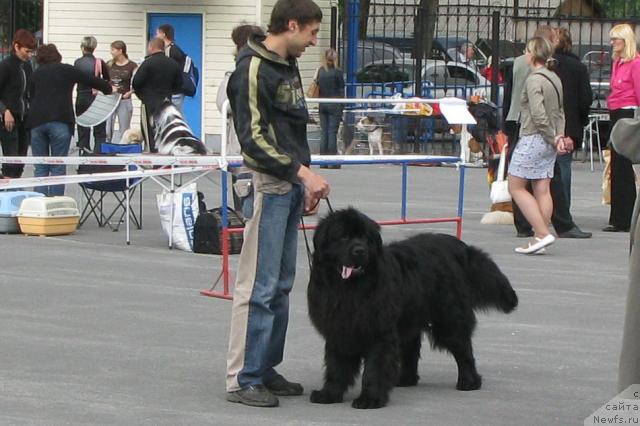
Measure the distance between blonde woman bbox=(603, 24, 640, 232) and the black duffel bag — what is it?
4141mm

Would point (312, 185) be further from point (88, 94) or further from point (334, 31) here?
point (334, 31)

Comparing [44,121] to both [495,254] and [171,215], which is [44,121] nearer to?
[171,215]

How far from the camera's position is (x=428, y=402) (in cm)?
689

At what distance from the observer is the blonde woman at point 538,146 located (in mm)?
12070

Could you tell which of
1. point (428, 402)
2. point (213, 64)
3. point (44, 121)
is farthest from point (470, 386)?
point (213, 64)

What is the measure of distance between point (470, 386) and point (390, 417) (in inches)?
30.9

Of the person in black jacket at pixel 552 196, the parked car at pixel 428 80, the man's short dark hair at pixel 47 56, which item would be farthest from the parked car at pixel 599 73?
the man's short dark hair at pixel 47 56

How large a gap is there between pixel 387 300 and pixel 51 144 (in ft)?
29.1

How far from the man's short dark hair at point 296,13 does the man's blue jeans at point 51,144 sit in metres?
8.45

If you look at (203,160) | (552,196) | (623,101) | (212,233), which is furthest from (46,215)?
(623,101)

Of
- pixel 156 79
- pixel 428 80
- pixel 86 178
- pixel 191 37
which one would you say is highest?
pixel 191 37

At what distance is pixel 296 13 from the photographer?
6.38 metres

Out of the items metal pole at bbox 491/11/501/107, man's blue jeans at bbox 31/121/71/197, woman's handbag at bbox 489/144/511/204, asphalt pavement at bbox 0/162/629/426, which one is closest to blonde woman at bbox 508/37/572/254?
asphalt pavement at bbox 0/162/629/426

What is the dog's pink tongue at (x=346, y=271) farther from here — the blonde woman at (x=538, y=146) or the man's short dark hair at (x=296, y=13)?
the blonde woman at (x=538, y=146)
